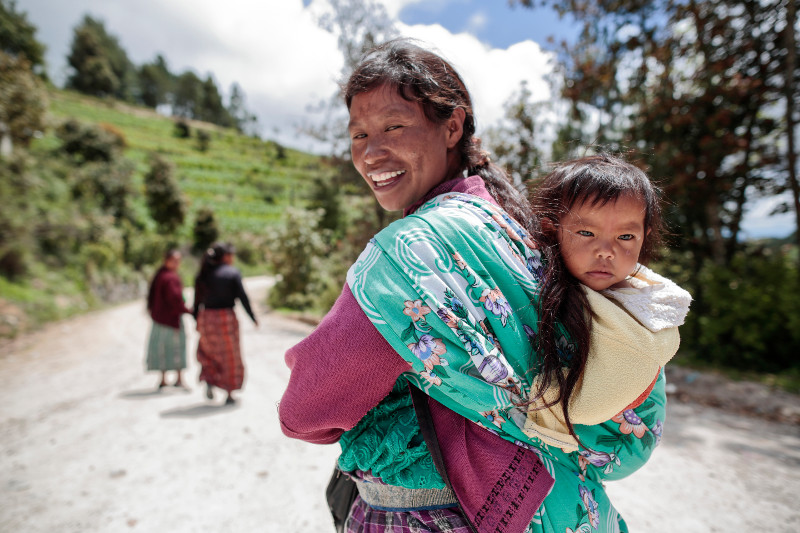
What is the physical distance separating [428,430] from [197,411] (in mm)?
4809

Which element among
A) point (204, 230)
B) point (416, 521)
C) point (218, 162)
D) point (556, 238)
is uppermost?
point (218, 162)

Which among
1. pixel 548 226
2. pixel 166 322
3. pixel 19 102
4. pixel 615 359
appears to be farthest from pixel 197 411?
pixel 19 102

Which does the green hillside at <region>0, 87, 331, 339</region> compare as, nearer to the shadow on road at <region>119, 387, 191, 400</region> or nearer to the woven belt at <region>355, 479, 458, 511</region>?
the shadow on road at <region>119, 387, 191, 400</region>

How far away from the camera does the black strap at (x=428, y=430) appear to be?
3.12ft

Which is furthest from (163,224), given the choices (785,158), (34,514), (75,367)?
(785,158)

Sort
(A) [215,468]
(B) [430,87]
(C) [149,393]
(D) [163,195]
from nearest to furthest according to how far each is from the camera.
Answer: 1. (B) [430,87]
2. (A) [215,468]
3. (C) [149,393]
4. (D) [163,195]

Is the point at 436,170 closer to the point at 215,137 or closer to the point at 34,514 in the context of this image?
the point at 34,514

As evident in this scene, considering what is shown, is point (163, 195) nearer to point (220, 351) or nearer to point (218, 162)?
point (218, 162)

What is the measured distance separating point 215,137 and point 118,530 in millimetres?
65702

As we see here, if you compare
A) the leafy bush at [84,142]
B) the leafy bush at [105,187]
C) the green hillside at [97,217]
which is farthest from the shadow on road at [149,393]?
the leafy bush at [84,142]

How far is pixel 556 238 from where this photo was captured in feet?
3.63

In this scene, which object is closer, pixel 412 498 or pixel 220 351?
pixel 412 498

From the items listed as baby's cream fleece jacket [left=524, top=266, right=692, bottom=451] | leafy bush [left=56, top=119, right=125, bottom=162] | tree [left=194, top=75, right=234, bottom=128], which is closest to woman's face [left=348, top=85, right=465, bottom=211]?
baby's cream fleece jacket [left=524, top=266, right=692, bottom=451]

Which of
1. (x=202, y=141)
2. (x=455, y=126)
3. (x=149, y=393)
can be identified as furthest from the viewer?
(x=202, y=141)
